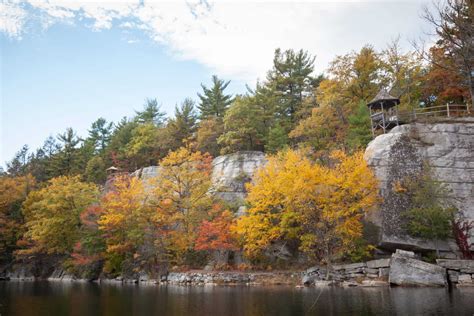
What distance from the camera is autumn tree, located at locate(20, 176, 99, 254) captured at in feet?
123

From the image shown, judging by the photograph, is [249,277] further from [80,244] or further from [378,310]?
[80,244]

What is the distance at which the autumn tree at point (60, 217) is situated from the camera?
37.5 m

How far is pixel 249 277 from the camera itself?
27.2 meters

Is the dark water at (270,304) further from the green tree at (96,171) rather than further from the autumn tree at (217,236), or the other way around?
the green tree at (96,171)

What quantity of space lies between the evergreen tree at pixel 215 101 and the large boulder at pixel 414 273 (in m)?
29.8

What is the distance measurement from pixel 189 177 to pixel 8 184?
25789 millimetres

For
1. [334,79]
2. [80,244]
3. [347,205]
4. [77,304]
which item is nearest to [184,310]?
[77,304]

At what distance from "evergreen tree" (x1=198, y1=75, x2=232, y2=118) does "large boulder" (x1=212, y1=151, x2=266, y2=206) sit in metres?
8.43

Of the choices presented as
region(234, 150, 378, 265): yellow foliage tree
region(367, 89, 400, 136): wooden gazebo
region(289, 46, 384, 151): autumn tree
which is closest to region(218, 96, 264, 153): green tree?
region(289, 46, 384, 151): autumn tree

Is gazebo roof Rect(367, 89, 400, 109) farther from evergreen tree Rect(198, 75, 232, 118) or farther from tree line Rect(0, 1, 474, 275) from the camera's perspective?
evergreen tree Rect(198, 75, 232, 118)

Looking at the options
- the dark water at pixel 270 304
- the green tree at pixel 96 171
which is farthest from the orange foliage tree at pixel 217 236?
the green tree at pixel 96 171

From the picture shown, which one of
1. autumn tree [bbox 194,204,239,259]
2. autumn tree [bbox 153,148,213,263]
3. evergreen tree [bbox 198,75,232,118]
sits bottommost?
autumn tree [bbox 194,204,239,259]

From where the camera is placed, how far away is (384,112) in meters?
32.2

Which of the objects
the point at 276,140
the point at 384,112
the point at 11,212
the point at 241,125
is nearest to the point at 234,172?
the point at 241,125
